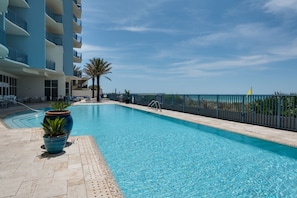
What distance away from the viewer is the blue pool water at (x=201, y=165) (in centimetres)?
374

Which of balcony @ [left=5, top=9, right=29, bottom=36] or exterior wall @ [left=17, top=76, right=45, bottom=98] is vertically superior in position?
balcony @ [left=5, top=9, right=29, bottom=36]

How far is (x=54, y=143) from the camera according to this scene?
4.62 metres

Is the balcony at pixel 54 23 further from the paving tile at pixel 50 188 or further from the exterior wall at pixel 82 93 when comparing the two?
the paving tile at pixel 50 188

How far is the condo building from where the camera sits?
17913 millimetres

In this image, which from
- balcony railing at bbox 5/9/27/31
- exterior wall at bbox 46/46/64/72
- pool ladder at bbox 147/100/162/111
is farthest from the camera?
exterior wall at bbox 46/46/64/72

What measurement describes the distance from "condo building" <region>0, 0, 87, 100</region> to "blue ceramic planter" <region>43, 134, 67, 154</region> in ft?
30.6

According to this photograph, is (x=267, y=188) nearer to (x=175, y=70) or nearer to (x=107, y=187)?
(x=107, y=187)

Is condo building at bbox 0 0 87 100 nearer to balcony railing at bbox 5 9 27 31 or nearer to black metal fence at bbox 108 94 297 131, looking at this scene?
balcony railing at bbox 5 9 27 31

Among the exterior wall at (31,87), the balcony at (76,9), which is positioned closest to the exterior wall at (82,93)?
the exterior wall at (31,87)

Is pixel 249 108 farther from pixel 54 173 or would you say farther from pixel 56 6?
pixel 56 6

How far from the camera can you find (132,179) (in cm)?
414

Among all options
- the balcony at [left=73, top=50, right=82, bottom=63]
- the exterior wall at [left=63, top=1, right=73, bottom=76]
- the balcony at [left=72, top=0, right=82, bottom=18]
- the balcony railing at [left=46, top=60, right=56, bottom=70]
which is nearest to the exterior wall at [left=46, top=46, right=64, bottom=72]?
the balcony railing at [left=46, top=60, right=56, bottom=70]

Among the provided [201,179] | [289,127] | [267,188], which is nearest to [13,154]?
[201,179]

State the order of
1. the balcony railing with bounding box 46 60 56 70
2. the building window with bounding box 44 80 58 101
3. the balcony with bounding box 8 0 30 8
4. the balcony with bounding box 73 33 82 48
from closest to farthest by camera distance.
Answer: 1. the balcony with bounding box 8 0 30 8
2. the balcony railing with bounding box 46 60 56 70
3. the building window with bounding box 44 80 58 101
4. the balcony with bounding box 73 33 82 48
